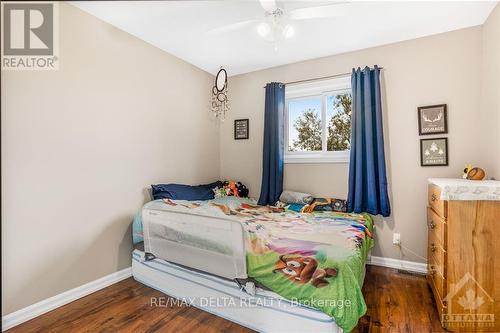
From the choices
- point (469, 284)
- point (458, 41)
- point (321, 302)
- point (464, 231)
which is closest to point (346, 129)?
point (458, 41)

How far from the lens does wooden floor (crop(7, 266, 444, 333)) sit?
166cm

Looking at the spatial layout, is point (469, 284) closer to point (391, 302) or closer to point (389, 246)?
point (391, 302)

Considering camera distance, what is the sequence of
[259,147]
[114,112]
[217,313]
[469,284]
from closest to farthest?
[469,284] → [217,313] → [114,112] → [259,147]

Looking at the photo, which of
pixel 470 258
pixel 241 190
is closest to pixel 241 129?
pixel 241 190

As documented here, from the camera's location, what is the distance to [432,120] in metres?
2.47

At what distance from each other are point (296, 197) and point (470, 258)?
5.28 feet

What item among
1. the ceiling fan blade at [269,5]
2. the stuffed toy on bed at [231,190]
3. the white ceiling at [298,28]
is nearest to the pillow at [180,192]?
→ the stuffed toy on bed at [231,190]

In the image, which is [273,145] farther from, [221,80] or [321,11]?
[321,11]

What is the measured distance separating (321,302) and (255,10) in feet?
7.03

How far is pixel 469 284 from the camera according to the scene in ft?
5.14

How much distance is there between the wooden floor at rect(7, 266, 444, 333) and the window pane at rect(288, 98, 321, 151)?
1704mm

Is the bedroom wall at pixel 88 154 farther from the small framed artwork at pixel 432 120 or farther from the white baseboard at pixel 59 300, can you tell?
the small framed artwork at pixel 432 120

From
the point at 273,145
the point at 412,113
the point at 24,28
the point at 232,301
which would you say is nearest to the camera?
the point at 24,28

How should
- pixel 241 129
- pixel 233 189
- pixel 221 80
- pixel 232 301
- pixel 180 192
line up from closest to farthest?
1. pixel 232 301
2. pixel 180 192
3. pixel 233 189
4. pixel 221 80
5. pixel 241 129
